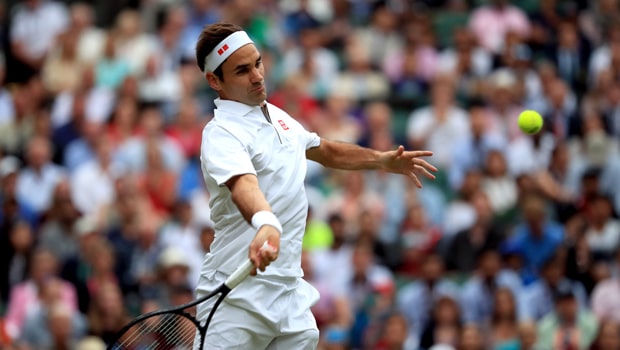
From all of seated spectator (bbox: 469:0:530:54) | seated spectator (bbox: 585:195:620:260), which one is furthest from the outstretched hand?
seated spectator (bbox: 469:0:530:54)

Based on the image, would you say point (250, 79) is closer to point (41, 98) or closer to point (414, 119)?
point (414, 119)

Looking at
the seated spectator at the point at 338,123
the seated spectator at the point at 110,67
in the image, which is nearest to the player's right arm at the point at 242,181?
the seated spectator at the point at 338,123

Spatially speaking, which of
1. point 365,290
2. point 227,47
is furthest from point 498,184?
point 227,47

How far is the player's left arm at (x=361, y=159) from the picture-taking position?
24.0 ft

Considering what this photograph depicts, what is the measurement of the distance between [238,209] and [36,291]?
7.62 meters

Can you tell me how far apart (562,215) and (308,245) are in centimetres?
296

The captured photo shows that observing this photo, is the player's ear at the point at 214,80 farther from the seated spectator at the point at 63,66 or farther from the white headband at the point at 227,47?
the seated spectator at the point at 63,66

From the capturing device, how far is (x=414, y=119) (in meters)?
16.0

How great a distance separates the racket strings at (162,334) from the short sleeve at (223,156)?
82 centimetres

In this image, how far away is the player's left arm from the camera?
731 centimetres

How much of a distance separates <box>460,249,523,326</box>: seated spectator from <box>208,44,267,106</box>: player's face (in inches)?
265

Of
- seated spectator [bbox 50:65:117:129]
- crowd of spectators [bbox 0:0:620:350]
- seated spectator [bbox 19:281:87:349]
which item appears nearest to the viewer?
seated spectator [bbox 19:281:87:349]

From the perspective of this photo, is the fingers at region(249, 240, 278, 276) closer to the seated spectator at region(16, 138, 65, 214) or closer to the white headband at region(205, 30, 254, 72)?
the white headband at region(205, 30, 254, 72)

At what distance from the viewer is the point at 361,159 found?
24.5ft
